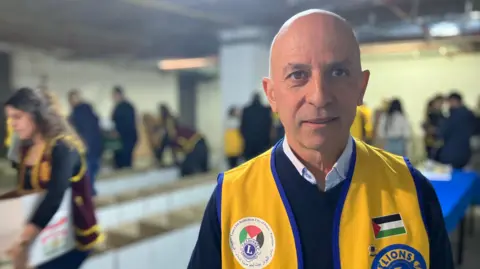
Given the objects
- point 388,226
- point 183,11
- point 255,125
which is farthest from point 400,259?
point 183,11

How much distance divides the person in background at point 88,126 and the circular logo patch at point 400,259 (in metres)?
3.14

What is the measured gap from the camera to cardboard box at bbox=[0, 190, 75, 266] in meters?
1.15

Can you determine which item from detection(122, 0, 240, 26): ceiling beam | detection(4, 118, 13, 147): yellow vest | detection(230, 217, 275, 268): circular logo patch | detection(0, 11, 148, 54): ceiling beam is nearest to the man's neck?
detection(230, 217, 275, 268): circular logo patch

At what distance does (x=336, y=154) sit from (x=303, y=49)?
154mm

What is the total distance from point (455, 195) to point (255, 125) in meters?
2.20

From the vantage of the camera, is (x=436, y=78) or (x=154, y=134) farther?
(x=436, y=78)

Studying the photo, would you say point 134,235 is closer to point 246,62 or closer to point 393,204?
point 393,204

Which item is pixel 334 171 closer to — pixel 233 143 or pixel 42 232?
pixel 42 232

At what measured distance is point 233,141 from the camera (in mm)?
5320

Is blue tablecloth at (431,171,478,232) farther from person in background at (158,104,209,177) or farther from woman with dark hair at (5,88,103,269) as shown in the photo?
person in background at (158,104,209,177)

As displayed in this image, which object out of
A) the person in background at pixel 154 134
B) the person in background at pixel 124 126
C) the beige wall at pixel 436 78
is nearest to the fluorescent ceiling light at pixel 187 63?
the person in background at pixel 154 134

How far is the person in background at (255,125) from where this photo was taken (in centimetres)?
361

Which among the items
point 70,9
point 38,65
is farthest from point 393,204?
point 38,65

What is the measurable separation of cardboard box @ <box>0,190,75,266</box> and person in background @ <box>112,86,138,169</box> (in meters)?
3.72
